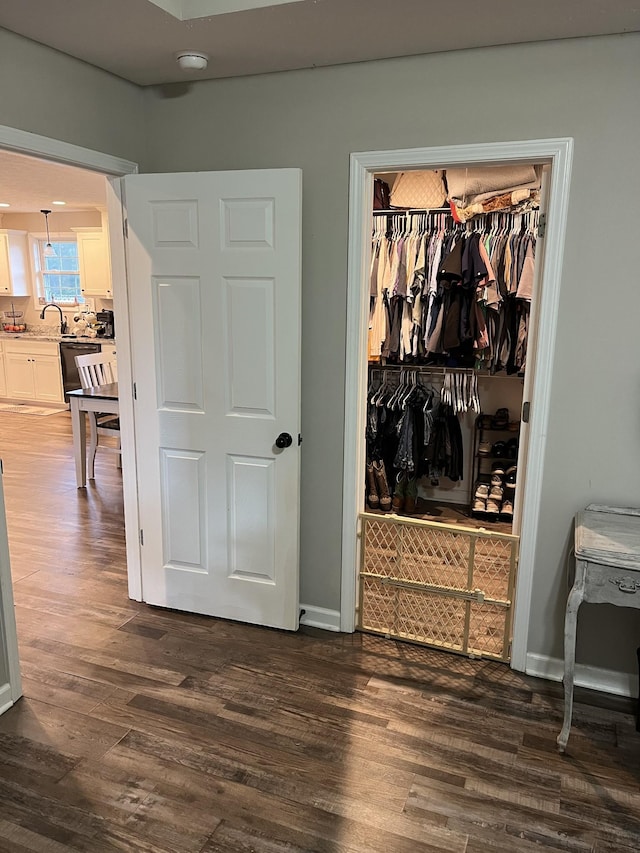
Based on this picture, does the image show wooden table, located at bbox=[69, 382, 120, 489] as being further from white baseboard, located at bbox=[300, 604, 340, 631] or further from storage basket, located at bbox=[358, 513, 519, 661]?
storage basket, located at bbox=[358, 513, 519, 661]

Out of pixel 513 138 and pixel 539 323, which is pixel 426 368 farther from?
pixel 513 138

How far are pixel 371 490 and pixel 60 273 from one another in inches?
247

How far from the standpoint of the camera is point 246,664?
2691 mm

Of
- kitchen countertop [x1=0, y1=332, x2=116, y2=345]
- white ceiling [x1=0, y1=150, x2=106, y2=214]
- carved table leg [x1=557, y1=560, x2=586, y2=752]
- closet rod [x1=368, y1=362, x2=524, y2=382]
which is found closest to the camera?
carved table leg [x1=557, y1=560, x2=586, y2=752]

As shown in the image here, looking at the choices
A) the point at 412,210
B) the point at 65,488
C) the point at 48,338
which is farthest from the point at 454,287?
the point at 48,338

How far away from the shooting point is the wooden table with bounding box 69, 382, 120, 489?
4.82m

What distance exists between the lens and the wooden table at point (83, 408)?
4.82 meters

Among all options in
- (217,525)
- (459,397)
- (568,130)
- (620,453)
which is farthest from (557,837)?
(459,397)

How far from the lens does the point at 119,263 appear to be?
2889 millimetres

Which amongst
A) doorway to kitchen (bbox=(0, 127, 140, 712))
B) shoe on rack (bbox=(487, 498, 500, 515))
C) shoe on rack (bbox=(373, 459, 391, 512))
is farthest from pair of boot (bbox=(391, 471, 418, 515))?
doorway to kitchen (bbox=(0, 127, 140, 712))

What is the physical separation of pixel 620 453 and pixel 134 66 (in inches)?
96.4

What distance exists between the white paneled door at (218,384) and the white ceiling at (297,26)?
1.51 feet

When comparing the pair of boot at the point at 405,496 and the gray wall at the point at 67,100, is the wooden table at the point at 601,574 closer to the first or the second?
the pair of boot at the point at 405,496

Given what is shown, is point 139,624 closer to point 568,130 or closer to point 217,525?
point 217,525
